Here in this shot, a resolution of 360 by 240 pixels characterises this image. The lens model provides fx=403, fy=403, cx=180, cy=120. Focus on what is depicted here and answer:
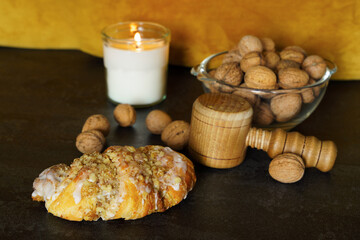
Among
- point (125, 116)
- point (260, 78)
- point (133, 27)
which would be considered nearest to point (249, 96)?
point (260, 78)

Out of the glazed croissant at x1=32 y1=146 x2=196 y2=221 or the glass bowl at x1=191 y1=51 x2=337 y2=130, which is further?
the glass bowl at x1=191 y1=51 x2=337 y2=130

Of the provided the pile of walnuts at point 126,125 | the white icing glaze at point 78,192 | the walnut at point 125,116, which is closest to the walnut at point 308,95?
the pile of walnuts at point 126,125

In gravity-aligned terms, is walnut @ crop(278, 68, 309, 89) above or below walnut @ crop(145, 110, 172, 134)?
above

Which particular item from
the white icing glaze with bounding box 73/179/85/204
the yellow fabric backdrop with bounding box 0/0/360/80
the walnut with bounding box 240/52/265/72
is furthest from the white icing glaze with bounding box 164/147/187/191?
the yellow fabric backdrop with bounding box 0/0/360/80

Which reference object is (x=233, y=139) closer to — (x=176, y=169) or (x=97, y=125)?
(x=176, y=169)

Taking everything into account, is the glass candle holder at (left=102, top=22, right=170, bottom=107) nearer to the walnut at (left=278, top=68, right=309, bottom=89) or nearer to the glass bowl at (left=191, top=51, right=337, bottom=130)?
the glass bowl at (left=191, top=51, right=337, bottom=130)
